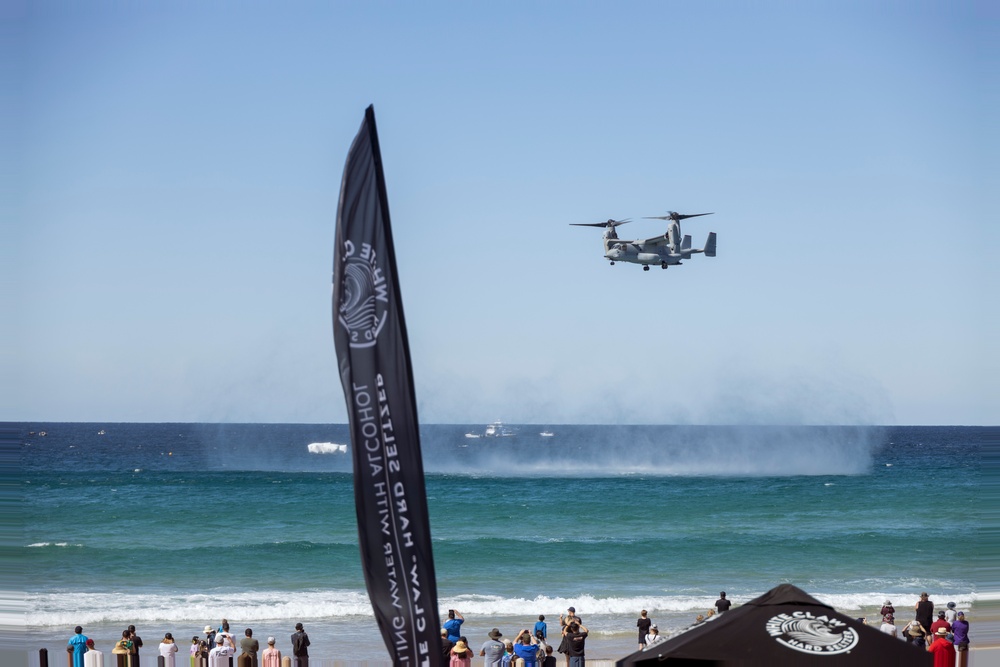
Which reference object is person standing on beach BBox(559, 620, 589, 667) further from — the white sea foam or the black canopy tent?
the black canopy tent

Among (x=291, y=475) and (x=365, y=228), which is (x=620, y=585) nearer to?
(x=365, y=228)

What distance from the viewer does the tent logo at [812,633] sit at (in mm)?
7039

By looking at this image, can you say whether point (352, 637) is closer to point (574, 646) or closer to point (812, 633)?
point (574, 646)

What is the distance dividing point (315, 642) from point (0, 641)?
275 inches

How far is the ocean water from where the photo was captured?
2809 centimetres

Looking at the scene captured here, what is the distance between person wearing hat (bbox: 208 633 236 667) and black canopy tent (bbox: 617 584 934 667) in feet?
36.5

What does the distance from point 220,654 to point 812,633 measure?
1197cm

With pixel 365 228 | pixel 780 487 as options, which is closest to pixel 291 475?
pixel 780 487

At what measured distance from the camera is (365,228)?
7.10 m

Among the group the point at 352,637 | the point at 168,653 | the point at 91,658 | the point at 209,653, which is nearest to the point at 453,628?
the point at 209,653

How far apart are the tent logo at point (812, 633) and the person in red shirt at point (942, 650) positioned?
9.50 m

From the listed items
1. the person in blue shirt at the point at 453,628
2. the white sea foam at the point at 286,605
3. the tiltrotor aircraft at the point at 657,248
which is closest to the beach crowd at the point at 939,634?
the person in blue shirt at the point at 453,628

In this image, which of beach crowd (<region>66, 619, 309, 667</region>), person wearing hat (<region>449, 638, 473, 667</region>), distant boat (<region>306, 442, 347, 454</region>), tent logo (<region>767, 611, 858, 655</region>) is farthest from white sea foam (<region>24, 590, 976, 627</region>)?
distant boat (<region>306, 442, 347, 454</region>)

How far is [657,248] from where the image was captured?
40.7 m
